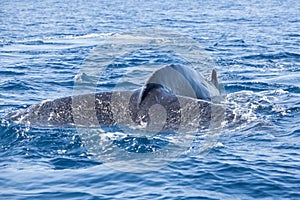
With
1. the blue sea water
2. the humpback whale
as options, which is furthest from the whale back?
the blue sea water

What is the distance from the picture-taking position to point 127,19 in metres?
47.1

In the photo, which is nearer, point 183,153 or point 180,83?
point 183,153

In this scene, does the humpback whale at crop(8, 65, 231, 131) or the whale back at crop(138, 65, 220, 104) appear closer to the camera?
the humpback whale at crop(8, 65, 231, 131)

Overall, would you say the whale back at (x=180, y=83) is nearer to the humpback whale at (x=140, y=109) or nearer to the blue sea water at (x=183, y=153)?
the humpback whale at (x=140, y=109)

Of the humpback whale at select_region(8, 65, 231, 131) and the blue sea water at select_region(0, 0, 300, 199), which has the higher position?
the humpback whale at select_region(8, 65, 231, 131)

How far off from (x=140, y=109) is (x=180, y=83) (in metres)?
1.60

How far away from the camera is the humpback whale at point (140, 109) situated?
11.0 meters

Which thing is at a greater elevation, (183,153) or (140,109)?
(140,109)

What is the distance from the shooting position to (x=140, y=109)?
436 inches

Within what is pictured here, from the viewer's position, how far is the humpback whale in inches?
435

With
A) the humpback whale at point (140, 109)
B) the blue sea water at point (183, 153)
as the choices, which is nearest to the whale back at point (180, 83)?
the humpback whale at point (140, 109)

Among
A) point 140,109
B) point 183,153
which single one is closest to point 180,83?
point 140,109

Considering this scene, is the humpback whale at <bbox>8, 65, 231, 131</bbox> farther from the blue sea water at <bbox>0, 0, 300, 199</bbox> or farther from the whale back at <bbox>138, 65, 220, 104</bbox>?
the blue sea water at <bbox>0, 0, 300, 199</bbox>

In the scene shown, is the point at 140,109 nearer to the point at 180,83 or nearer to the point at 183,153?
the point at 183,153
